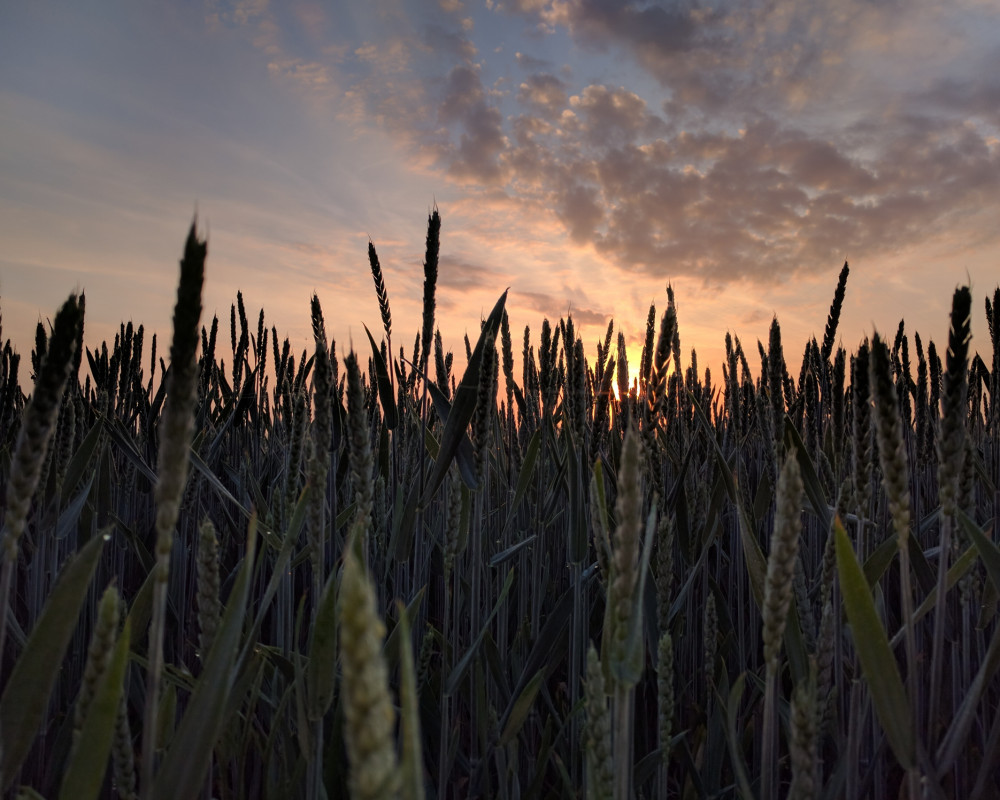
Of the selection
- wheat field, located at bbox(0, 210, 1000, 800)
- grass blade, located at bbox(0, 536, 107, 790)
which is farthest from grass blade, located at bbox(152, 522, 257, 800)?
grass blade, located at bbox(0, 536, 107, 790)

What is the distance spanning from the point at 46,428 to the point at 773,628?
763mm

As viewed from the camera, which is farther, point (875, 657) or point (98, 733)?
point (875, 657)

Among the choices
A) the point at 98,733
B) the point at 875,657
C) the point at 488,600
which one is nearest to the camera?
the point at 98,733

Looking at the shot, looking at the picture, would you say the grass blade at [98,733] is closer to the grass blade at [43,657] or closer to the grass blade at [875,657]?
the grass blade at [43,657]

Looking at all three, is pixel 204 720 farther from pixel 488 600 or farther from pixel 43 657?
pixel 488 600

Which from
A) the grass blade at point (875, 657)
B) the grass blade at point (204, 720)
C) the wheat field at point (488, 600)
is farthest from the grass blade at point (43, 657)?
the grass blade at point (875, 657)

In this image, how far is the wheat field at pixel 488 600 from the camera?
647 mm

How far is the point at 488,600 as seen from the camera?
1763mm

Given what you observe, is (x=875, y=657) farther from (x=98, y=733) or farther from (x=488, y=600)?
(x=488, y=600)

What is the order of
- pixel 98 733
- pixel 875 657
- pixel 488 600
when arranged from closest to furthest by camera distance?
pixel 98 733, pixel 875 657, pixel 488 600

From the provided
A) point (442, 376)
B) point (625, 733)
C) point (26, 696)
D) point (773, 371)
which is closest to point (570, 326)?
point (442, 376)

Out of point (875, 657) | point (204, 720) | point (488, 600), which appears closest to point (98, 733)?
point (204, 720)

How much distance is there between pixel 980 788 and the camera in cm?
102

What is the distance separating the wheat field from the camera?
0.65 meters
